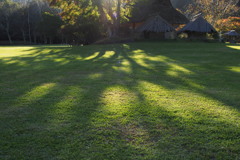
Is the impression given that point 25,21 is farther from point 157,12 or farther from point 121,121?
point 121,121

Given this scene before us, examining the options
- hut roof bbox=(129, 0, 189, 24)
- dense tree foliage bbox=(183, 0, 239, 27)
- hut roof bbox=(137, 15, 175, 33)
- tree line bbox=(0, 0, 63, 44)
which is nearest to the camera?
hut roof bbox=(137, 15, 175, 33)

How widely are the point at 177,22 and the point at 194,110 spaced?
31.5m

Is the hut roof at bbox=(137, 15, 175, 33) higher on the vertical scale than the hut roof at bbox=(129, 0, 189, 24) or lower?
lower

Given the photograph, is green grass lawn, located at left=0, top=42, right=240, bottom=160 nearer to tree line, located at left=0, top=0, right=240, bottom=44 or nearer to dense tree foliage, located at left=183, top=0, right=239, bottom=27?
tree line, located at left=0, top=0, right=240, bottom=44

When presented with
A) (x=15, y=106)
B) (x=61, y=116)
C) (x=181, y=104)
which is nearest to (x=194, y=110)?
(x=181, y=104)

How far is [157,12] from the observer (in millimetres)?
33188

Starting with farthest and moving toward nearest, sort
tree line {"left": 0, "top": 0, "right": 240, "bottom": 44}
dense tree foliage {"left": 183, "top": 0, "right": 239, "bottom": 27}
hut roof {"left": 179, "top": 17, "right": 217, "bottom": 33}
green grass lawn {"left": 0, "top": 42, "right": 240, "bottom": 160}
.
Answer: dense tree foliage {"left": 183, "top": 0, "right": 239, "bottom": 27} → hut roof {"left": 179, "top": 17, "right": 217, "bottom": 33} → tree line {"left": 0, "top": 0, "right": 240, "bottom": 44} → green grass lawn {"left": 0, "top": 42, "right": 240, "bottom": 160}

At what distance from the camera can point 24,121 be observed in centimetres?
324

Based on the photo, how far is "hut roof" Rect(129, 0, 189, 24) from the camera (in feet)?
107

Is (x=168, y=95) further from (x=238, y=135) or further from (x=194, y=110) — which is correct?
(x=238, y=135)

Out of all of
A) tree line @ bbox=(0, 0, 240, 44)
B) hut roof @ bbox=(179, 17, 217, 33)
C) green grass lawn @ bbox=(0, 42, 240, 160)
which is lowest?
green grass lawn @ bbox=(0, 42, 240, 160)

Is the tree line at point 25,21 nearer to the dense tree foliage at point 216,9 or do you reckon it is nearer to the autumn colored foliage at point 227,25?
the dense tree foliage at point 216,9

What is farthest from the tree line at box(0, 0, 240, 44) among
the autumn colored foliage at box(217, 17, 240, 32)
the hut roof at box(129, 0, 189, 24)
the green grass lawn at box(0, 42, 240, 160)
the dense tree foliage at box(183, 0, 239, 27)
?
the green grass lawn at box(0, 42, 240, 160)

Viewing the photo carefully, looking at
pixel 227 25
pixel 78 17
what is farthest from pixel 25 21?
pixel 227 25
